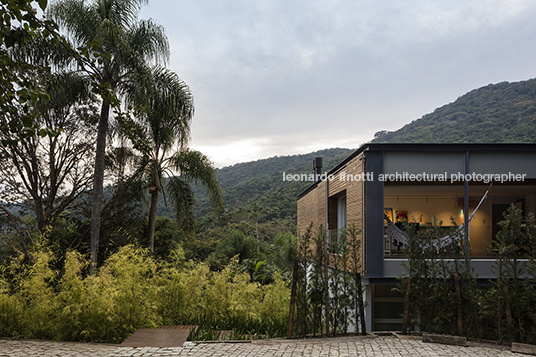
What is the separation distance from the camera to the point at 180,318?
624 cm

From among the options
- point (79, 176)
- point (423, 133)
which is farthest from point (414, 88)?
point (79, 176)

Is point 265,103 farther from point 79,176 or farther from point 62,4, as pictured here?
point 62,4

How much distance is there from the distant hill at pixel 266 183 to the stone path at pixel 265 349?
20208mm

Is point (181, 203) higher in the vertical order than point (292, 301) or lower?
higher

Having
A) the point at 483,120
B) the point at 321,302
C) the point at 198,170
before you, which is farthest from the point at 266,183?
the point at 321,302

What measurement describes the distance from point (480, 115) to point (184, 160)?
2785cm

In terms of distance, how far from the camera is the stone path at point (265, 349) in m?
4.38

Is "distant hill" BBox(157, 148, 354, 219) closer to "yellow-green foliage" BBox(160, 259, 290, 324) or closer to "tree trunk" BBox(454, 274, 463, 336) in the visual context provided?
"yellow-green foliage" BBox(160, 259, 290, 324)

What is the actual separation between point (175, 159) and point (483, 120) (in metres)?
26.6

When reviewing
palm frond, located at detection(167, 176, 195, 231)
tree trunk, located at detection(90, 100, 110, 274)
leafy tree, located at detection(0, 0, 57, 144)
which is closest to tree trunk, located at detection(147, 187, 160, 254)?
palm frond, located at detection(167, 176, 195, 231)

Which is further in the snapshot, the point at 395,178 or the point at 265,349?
the point at 395,178

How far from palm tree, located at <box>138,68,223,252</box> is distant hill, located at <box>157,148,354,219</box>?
38.5 ft

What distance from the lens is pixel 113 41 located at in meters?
10.0

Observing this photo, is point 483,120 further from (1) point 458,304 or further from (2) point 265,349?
(2) point 265,349
